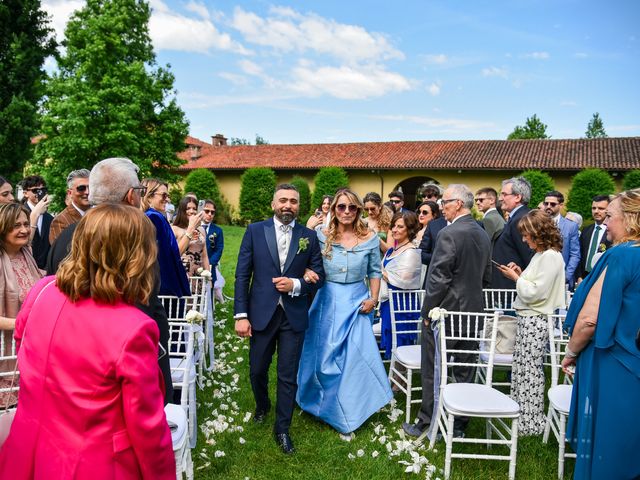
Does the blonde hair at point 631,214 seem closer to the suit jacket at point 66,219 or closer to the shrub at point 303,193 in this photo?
the suit jacket at point 66,219

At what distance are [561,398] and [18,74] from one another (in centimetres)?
2271

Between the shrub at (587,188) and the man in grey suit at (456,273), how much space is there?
2252 cm

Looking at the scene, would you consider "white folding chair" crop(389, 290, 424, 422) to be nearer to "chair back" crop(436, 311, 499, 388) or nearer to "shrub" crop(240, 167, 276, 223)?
"chair back" crop(436, 311, 499, 388)

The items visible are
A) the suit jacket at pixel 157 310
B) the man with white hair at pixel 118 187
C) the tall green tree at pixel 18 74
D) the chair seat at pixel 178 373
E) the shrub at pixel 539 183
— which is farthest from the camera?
the shrub at pixel 539 183

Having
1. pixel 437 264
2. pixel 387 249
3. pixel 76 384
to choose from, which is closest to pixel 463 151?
pixel 387 249

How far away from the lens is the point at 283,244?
4359mm

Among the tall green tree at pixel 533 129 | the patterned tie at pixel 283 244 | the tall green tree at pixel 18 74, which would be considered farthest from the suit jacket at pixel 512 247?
the tall green tree at pixel 533 129

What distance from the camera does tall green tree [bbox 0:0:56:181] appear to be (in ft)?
61.4

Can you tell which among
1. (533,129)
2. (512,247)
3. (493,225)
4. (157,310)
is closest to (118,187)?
(157,310)

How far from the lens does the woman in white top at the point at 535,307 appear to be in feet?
14.2

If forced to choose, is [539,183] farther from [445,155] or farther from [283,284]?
[283,284]

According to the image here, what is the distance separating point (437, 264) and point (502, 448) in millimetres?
1781

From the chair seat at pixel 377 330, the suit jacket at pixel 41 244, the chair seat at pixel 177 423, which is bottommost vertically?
the chair seat at pixel 377 330

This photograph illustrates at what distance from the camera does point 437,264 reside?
4.27m
